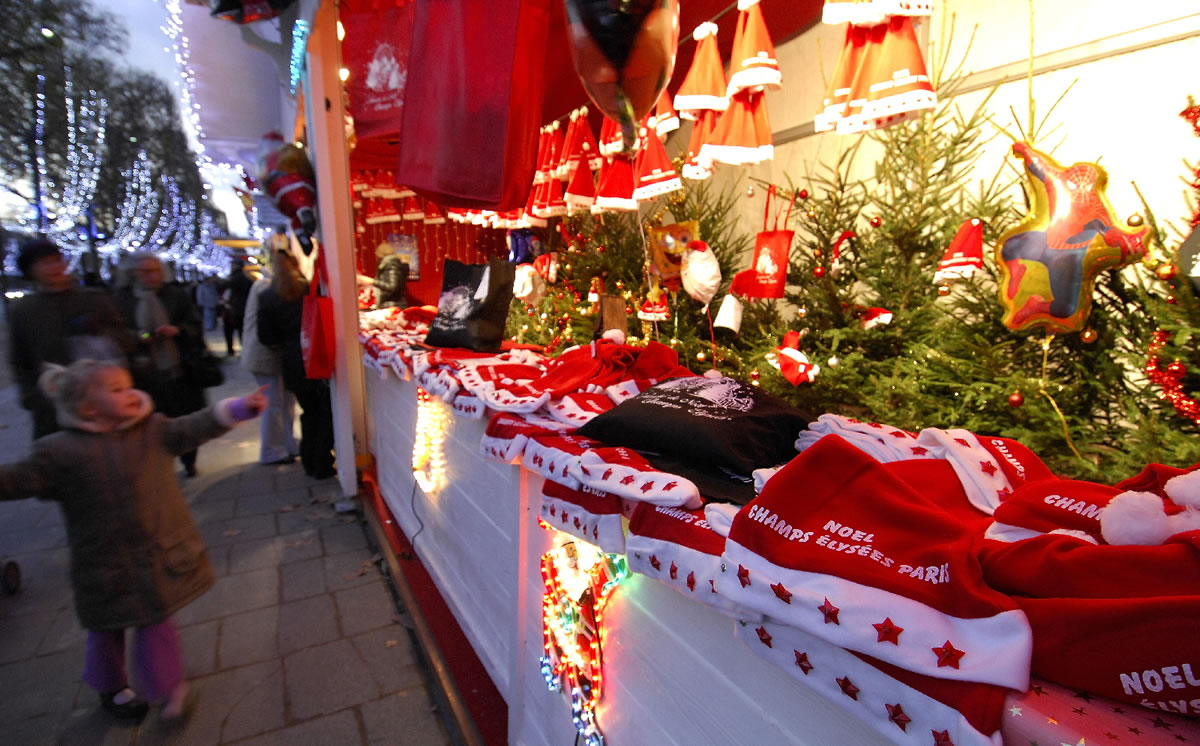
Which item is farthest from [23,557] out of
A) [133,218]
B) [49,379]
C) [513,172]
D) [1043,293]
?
[133,218]

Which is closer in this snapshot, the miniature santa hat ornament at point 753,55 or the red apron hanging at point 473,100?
the red apron hanging at point 473,100

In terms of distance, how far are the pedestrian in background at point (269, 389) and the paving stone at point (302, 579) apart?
7.03 feet

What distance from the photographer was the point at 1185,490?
2.29 ft

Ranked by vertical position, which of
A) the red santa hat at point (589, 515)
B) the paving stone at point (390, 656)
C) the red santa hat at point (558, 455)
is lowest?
the paving stone at point (390, 656)

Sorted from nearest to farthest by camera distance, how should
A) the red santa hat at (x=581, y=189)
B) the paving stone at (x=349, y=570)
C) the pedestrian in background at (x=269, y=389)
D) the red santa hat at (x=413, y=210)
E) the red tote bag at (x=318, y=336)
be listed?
1. the paving stone at (x=349, y=570)
2. the red santa hat at (x=581, y=189)
3. the red tote bag at (x=318, y=336)
4. the pedestrian in background at (x=269, y=389)
5. the red santa hat at (x=413, y=210)

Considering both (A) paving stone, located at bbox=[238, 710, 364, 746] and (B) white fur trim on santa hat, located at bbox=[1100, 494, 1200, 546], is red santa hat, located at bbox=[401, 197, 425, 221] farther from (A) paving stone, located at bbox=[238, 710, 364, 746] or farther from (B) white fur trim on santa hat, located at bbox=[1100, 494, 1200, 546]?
(B) white fur trim on santa hat, located at bbox=[1100, 494, 1200, 546]

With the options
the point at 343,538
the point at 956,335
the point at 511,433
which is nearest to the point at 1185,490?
the point at 511,433

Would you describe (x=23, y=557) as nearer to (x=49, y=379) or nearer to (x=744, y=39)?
(x=49, y=379)

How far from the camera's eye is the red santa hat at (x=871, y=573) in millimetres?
642

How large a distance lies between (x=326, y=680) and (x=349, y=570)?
1124 millimetres

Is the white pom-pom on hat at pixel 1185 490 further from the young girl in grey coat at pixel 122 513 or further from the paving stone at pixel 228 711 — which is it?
the paving stone at pixel 228 711

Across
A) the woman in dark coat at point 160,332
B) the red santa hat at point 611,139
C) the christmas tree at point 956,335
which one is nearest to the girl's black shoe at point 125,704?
the woman in dark coat at point 160,332

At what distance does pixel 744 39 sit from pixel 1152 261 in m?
1.84

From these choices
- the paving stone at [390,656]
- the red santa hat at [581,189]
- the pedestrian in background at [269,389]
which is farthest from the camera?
the pedestrian in background at [269,389]
